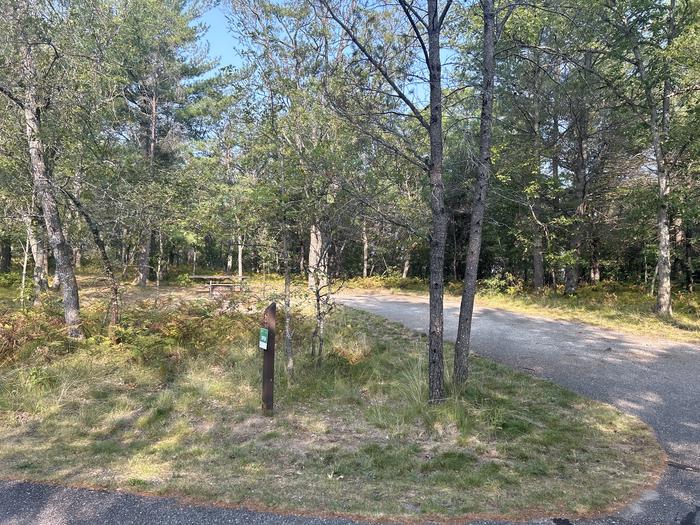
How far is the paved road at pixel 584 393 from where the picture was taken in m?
2.73

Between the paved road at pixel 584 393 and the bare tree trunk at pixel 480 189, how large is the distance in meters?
1.60

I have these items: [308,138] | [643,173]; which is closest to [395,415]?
[308,138]

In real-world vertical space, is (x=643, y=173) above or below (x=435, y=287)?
above

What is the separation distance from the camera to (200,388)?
566 cm

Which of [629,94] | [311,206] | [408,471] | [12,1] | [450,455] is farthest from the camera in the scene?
[629,94]

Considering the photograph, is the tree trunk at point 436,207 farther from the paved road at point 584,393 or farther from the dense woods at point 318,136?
the paved road at point 584,393

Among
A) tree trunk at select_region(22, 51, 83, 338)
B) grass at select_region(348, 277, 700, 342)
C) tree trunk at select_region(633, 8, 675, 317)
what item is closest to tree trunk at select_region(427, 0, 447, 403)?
tree trunk at select_region(22, 51, 83, 338)

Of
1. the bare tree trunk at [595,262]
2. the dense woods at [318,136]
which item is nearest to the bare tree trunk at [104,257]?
the dense woods at [318,136]

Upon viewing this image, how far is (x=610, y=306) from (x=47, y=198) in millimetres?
13012

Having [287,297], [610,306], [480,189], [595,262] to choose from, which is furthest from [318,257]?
[595,262]

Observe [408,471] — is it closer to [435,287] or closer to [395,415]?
[395,415]

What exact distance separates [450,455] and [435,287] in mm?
1693

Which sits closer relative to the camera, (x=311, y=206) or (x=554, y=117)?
(x=311, y=206)

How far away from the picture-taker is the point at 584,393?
207 inches
